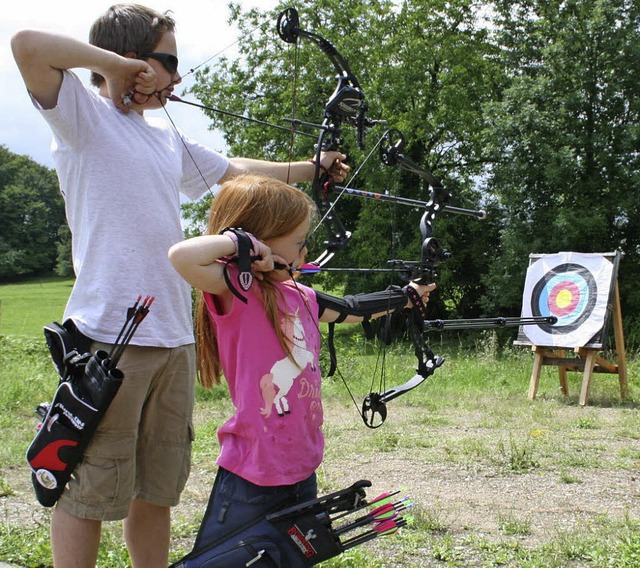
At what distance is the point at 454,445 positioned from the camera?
4051mm

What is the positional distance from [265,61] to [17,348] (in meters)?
9.61

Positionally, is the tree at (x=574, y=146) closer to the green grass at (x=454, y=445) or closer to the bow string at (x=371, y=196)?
the green grass at (x=454, y=445)

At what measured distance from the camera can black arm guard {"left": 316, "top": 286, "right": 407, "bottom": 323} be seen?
1747 mm

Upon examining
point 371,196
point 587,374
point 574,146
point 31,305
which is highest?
point 574,146

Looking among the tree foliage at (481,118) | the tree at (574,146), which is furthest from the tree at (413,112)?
the tree at (574,146)

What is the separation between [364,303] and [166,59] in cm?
76

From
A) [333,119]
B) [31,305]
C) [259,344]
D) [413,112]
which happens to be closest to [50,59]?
[259,344]

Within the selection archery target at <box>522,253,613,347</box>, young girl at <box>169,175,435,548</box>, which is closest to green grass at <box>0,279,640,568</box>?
archery target at <box>522,253,613,347</box>

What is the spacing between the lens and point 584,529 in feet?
8.63

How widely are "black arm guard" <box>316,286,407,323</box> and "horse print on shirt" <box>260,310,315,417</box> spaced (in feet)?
0.53

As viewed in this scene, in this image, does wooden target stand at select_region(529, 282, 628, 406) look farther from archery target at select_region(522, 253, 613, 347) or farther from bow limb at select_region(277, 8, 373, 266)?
bow limb at select_region(277, 8, 373, 266)

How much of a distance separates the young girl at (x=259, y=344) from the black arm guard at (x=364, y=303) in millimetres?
96

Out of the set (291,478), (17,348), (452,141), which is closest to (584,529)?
(291,478)

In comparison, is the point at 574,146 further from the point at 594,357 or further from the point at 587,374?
the point at 587,374
